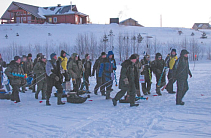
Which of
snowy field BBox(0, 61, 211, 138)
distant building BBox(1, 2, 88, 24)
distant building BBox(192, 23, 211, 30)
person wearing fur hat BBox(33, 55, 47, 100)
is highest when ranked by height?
distant building BBox(192, 23, 211, 30)

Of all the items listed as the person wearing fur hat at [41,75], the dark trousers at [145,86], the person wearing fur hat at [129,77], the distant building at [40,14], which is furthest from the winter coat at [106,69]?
the distant building at [40,14]

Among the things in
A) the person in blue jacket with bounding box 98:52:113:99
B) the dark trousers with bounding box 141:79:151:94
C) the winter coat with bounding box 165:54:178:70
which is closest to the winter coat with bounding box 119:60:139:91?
the person in blue jacket with bounding box 98:52:113:99

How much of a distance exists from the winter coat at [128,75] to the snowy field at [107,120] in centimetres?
69

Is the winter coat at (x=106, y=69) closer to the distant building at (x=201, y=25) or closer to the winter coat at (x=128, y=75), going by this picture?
the winter coat at (x=128, y=75)

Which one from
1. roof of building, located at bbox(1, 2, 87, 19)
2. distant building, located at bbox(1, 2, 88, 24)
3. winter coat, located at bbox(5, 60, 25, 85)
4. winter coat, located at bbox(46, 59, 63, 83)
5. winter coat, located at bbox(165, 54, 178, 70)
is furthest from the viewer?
distant building, located at bbox(1, 2, 88, 24)

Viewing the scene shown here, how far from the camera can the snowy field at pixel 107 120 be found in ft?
14.7

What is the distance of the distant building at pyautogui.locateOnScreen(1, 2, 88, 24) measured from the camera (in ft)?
191

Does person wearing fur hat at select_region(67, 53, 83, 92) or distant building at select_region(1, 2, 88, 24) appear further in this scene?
distant building at select_region(1, 2, 88, 24)

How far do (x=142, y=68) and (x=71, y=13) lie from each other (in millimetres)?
52813

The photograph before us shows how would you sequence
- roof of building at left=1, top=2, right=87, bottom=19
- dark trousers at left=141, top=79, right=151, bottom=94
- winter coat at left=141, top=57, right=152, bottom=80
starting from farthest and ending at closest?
roof of building at left=1, top=2, right=87, bottom=19 → winter coat at left=141, top=57, right=152, bottom=80 → dark trousers at left=141, top=79, right=151, bottom=94

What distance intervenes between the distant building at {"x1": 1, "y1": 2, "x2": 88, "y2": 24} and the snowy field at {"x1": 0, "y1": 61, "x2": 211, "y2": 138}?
54.2 m

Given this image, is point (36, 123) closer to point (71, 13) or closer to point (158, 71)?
point (158, 71)

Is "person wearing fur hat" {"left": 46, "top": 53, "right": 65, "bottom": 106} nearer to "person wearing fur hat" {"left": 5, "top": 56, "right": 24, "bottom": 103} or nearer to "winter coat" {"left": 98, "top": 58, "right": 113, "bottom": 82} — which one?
"person wearing fur hat" {"left": 5, "top": 56, "right": 24, "bottom": 103}

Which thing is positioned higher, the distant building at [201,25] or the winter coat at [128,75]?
the distant building at [201,25]
